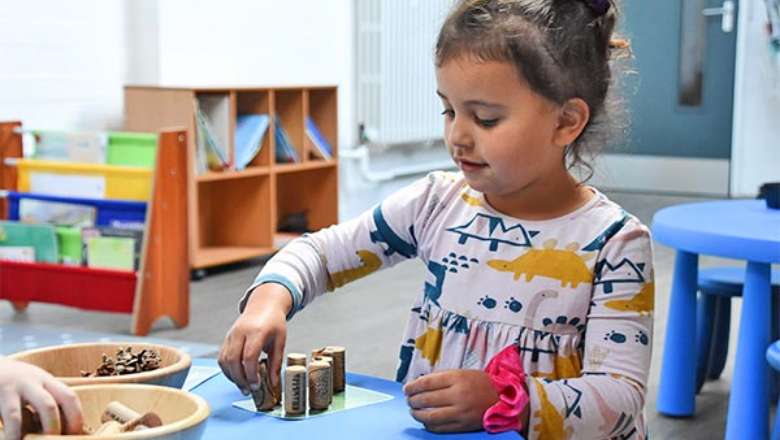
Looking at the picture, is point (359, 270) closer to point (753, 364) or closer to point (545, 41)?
point (545, 41)

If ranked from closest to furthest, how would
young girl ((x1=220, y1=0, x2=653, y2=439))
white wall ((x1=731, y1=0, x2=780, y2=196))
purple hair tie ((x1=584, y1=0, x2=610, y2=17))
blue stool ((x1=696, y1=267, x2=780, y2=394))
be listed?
young girl ((x1=220, y1=0, x2=653, y2=439)), purple hair tie ((x1=584, y1=0, x2=610, y2=17)), blue stool ((x1=696, y1=267, x2=780, y2=394)), white wall ((x1=731, y1=0, x2=780, y2=196))

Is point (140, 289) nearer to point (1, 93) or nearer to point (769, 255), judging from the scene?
point (1, 93)

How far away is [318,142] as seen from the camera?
454 cm

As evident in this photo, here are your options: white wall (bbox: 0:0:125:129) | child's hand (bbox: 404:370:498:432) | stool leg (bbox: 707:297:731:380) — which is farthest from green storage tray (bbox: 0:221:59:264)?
child's hand (bbox: 404:370:498:432)

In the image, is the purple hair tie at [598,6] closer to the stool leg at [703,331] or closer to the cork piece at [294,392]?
the cork piece at [294,392]

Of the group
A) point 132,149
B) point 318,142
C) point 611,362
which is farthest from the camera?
point 318,142

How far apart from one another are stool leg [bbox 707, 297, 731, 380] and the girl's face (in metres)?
1.94

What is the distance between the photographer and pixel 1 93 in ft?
11.9

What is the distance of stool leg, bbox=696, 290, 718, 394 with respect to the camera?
271 cm

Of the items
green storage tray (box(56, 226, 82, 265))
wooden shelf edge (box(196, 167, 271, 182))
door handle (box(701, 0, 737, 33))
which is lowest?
green storage tray (box(56, 226, 82, 265))

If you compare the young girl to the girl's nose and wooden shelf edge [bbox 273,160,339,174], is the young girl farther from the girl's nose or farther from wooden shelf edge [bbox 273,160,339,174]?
wooden shelf edge [bbox 273,160,339,174]

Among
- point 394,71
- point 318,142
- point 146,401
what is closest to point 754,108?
point 394,71

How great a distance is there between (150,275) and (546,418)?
2344mm

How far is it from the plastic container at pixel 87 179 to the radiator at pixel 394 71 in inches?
84.0
